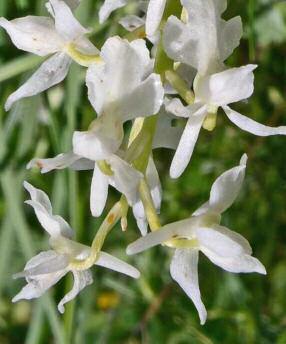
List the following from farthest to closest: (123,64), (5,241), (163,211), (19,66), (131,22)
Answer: (163,211), (5,241), (19,66), (131,22), (123,64)

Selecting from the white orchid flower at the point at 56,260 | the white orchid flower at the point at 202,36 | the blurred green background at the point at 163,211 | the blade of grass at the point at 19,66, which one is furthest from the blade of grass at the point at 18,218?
the white orchid flower at the point at 202,36

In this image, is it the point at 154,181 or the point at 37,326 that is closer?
the point at 154,181

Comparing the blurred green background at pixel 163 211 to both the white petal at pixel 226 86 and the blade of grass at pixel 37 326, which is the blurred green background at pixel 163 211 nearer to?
the blade of grass at pixel 37 326

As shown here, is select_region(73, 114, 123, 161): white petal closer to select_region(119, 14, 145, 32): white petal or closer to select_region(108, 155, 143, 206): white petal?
select_region(108, 155, 143, 206): white petal

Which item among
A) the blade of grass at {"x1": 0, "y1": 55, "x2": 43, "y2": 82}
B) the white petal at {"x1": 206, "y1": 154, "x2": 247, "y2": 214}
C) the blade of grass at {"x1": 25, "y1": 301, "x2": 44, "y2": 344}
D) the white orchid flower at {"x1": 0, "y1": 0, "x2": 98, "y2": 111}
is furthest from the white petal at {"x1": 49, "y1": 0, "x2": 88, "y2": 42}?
the blade of grass at {"x1": 25, "y1": 301, "x2": 44, "y2": 344}

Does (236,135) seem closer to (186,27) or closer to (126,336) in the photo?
(126,336)

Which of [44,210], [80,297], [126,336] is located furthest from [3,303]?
[44,210]

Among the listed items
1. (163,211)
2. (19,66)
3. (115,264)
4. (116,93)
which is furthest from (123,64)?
(163,211)

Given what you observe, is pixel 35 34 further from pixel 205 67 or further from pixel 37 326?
pixel 37 326
